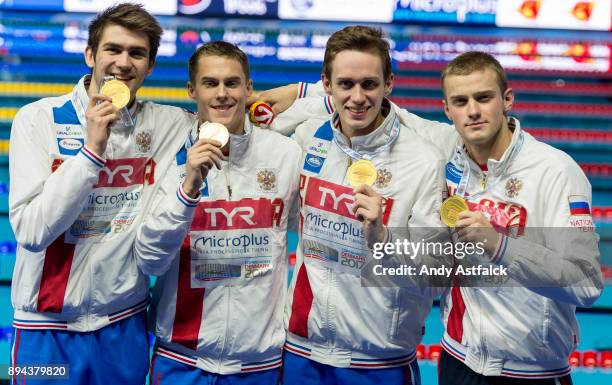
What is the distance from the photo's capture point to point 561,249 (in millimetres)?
2537

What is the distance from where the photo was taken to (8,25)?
23.7 feet

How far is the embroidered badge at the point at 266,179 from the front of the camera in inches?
109

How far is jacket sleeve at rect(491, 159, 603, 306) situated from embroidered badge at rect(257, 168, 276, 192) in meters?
0.77

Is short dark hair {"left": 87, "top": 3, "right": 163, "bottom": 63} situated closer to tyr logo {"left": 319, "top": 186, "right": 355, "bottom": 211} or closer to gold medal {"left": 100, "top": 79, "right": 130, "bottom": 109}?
gold medal {"left": 100, "top": 79, "right": 130, "bottom": 109}

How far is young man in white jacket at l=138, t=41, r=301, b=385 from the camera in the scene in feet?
Answer: 8.97

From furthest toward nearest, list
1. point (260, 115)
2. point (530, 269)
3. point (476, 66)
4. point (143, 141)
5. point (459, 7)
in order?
point (459, 7), point (260, 115), point (143, 141), point (476, 66), point (530, 269)

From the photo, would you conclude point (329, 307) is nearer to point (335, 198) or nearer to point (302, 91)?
point (335, 198)

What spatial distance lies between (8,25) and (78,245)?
509 cm

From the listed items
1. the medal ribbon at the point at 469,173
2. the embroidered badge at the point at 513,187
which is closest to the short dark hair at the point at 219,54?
the medal ribbon at the point at 469,173

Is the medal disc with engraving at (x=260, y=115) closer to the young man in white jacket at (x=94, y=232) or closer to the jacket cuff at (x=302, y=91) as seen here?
the jacket cuff at (x=302, y=91)

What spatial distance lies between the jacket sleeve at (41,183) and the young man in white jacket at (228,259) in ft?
1.06

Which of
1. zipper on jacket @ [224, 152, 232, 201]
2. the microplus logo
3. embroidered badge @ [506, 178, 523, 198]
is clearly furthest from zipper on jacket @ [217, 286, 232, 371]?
the microplus logo

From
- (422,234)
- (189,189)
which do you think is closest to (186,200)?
(189,189)

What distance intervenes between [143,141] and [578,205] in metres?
1.43
